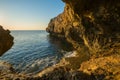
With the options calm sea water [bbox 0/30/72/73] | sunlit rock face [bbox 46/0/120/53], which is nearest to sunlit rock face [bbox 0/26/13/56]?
sunlit rock face [bbox 46/0/120/53]

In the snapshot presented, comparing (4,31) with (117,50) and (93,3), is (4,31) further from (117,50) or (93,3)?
(117,50)

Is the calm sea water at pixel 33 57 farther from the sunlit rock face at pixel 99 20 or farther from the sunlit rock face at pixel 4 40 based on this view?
the sunlit rock face at pixel 4 40

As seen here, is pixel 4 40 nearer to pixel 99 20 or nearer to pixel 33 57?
pixel 99 20

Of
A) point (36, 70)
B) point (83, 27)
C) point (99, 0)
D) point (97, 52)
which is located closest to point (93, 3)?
point (99, 0)

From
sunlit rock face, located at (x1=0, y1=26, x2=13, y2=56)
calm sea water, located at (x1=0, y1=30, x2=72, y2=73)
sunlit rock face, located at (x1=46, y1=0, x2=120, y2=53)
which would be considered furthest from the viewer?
calm sea water, located at (x1=0, y1=30, x2=72, y2=73)

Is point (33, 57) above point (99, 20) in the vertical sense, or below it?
below

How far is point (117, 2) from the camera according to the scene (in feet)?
55.3

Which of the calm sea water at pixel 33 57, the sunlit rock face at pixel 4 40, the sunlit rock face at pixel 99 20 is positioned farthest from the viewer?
the calm sea water at pixel 33 57

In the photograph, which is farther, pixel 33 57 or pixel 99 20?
pixel 33 57

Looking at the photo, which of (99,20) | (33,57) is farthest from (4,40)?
(33,57)

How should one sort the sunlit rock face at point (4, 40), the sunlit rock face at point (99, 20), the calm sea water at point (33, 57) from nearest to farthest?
the sunlit rock face at point (4, 40), the sunlit rock face at point (99, 20), the calm sea water at point (33, 57)

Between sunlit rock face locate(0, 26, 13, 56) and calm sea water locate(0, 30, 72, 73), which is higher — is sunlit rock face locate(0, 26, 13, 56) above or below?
above

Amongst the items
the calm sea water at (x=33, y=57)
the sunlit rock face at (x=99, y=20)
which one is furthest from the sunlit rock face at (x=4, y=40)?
the calm sea water at (x=33, y=57)

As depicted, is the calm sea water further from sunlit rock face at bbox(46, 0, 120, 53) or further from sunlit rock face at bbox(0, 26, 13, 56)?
sunlit rock face at bbox(0, 26, 13, 56)
